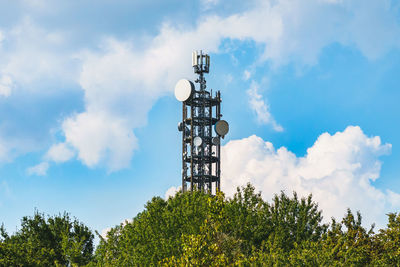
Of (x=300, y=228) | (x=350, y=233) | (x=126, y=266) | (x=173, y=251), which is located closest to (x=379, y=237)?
(x=350, y=233)

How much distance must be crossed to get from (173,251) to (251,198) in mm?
9902

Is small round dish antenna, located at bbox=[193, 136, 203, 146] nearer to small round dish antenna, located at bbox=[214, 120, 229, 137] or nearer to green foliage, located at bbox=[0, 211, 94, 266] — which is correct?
small round dish antenna, located at bbox=[214, 120, 229, 137]

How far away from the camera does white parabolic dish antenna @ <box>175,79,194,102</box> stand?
223 ft

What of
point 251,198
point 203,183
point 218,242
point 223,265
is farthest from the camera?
point 203,183

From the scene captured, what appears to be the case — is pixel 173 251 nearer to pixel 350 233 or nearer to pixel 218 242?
pixel 218 242

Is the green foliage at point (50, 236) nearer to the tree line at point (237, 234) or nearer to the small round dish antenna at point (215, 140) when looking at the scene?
the tree line at point (237, 234)

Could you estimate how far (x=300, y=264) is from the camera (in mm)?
21594

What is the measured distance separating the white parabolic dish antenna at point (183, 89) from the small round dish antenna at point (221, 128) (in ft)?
17.5

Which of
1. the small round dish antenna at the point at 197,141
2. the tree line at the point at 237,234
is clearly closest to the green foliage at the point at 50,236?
the tree line at the point at 237,234

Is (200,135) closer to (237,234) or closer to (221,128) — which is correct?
(221,128)

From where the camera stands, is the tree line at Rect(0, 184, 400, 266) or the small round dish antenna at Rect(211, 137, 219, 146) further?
the small round dish antenna at Rect(211, 137, 219, 146)

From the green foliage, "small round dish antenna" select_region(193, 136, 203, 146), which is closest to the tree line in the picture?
the green foliage

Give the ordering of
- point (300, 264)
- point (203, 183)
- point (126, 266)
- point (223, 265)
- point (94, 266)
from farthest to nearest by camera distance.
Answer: point (203, 183) < point (94, 266) < point (126, 266) < point (223, 265) < point (300, 264)

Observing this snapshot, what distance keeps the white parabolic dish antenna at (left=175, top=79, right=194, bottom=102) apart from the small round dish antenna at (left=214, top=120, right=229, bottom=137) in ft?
17.5
